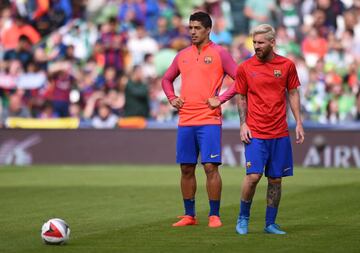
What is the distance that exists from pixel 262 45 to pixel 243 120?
0.86m

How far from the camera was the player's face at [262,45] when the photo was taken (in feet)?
37.3

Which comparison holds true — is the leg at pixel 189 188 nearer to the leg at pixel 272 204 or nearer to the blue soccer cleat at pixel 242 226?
the blue soccer cleat at pixel 242 226

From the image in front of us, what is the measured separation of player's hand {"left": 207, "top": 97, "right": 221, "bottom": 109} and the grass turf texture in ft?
4.58

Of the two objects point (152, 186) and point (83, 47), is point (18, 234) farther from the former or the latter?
point (83, 47)

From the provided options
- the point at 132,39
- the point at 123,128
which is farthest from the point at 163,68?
the point at 123,128

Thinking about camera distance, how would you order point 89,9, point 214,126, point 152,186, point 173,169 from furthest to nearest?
1. point 89,9
2. point 173,169
3. point 152,186
4. point 214,126

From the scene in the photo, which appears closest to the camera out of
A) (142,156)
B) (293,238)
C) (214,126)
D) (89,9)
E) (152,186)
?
(293,238)

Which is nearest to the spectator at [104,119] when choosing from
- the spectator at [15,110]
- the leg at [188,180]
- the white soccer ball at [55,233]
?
the spectator at [15,110]

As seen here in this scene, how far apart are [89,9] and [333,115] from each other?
8090 mm

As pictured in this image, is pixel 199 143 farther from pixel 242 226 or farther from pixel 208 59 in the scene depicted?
pixel 242 226

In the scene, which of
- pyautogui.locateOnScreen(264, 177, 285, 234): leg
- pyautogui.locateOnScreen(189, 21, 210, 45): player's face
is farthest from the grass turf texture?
pyautogui.locateOnScreen(189, 21, 210, 45): player's face

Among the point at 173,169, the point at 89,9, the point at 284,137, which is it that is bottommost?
the point at 173,169

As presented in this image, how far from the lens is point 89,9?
30.4 metres

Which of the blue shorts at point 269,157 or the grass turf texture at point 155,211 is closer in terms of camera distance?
the grass turf texture at point 155,211
